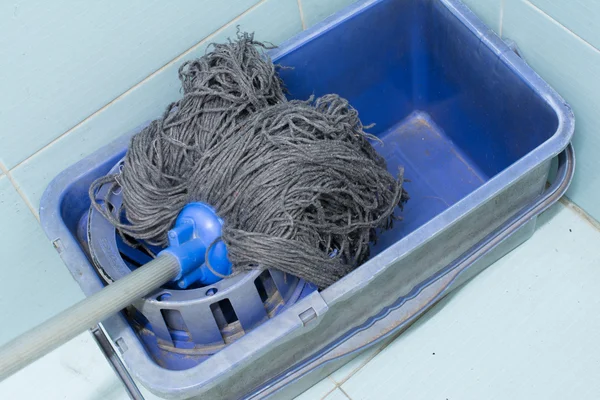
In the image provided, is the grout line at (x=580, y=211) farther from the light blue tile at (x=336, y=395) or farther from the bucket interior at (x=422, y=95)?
the light blue tile at (x=336, y=395)

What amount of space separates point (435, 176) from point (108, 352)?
680mm

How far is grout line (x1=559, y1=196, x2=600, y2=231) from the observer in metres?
1.26

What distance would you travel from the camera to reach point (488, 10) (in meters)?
1.19

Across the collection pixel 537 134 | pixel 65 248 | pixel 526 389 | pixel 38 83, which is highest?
pixel 38 83

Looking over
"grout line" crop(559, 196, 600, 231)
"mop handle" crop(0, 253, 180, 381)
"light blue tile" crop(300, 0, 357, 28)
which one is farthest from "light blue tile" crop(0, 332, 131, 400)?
"grout line" crop(559, 196, 600, 231)

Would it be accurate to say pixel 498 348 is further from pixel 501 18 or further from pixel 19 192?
pixel 19 192

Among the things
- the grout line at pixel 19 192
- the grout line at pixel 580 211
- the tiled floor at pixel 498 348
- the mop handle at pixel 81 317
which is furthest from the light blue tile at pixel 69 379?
the grout line at pixel 580 211

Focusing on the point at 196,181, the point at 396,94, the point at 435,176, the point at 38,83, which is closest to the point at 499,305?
the point at 435,176

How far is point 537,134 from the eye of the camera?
114 cm

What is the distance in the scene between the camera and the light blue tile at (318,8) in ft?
3.98

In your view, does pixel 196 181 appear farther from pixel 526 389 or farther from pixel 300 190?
pixel 526 389

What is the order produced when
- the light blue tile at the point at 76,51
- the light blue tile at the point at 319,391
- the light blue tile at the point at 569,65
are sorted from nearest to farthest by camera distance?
the light blue tile at the point at 76,51
the light blue tile at the point at 569,65
the light blue tile at the point at 319,391

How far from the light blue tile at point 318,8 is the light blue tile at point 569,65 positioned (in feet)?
0.95

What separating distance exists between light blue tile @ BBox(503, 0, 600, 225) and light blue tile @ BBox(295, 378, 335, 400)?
0.58m
